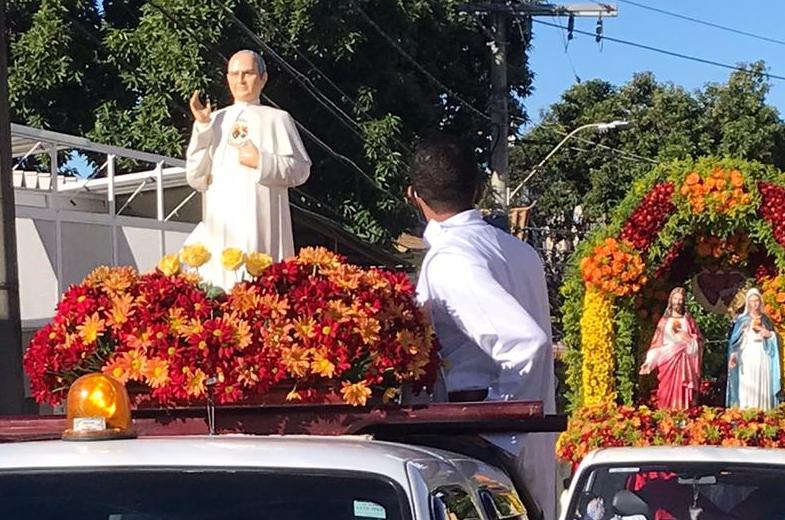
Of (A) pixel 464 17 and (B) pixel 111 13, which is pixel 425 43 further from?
(B) pixel 111 13

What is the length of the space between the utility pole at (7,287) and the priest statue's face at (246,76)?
9.90ft

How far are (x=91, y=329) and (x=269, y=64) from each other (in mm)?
15127

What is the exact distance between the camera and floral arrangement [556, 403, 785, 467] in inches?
371

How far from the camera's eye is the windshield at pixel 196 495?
2613mm

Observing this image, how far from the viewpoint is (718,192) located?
11516 mm

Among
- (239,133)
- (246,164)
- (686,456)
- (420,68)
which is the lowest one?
(686,456)

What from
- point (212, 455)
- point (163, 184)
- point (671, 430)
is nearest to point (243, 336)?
point (212, 455)

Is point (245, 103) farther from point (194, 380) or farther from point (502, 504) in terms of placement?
point (502, 504)

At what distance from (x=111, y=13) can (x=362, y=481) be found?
17.5m

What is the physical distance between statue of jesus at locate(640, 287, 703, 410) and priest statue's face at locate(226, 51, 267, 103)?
750 centimetres

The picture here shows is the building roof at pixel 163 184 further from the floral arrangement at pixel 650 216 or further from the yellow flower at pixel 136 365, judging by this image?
the yellow flower at pixel 136 365

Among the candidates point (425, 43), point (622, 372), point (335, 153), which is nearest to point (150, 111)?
point (335, 153)

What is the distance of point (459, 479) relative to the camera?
9.95ft

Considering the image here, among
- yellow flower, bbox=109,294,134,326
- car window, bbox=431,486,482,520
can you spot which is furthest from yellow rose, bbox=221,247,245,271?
car window, bbox=431,486,482,520
